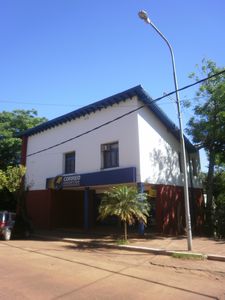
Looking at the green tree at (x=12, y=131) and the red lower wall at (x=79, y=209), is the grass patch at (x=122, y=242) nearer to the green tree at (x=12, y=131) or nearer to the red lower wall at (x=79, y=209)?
the red lower wall at (x=79, y=209)

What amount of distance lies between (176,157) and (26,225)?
34.7 feet

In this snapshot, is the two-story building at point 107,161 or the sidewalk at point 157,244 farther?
the two-story building at point 107,161

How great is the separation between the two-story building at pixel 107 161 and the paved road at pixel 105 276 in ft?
21.9

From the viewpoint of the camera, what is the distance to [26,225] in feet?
64.5

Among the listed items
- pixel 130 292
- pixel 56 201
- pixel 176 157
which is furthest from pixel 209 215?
pixel 130 292

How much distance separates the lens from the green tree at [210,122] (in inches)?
774

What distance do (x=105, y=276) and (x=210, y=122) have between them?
1413 cm

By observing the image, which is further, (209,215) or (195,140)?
(195,140)

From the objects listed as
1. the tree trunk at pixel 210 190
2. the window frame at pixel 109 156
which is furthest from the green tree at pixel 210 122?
the window frame at pixel 109 156

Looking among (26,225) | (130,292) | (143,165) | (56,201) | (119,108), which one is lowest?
(130,292)

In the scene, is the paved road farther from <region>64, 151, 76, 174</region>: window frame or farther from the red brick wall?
the red brick wall

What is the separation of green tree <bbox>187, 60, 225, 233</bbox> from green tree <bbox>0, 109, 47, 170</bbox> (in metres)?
16.1

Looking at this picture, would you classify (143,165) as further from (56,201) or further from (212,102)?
(56,201)

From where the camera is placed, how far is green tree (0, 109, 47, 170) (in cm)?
2944
